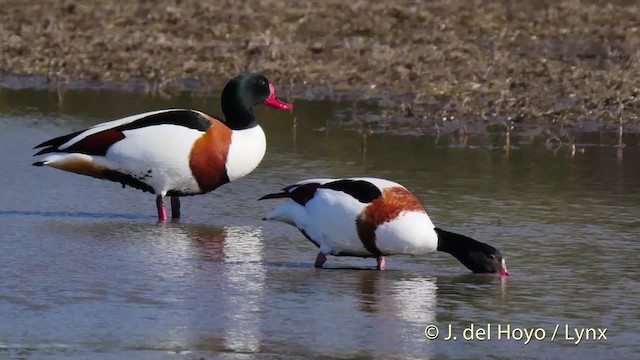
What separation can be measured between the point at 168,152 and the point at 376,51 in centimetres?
790

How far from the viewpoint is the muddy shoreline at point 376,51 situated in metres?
16.0

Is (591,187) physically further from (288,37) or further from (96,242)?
(288,37)

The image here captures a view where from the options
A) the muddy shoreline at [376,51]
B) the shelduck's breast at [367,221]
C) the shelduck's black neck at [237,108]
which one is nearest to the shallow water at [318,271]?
the shelduck's breast at [367,221]

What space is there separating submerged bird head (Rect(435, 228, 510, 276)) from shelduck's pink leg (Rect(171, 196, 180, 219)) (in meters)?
2.58

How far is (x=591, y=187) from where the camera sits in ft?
39.6

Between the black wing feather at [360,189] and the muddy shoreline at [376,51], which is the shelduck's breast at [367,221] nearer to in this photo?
the black wing feather at [360,189]

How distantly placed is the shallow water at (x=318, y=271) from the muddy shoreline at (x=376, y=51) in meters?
1.70

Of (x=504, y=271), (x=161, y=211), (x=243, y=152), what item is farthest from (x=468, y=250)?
(x=161, y=211)

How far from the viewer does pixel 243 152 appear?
1086cm

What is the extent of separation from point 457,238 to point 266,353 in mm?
2310

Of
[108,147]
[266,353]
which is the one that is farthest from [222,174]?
[266,353]

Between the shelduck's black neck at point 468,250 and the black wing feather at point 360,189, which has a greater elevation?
the black wing feather at point 360,189

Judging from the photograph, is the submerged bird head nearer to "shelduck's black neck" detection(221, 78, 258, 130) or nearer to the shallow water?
the shallow water

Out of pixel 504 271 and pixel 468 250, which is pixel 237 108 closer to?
pixel 468 250
